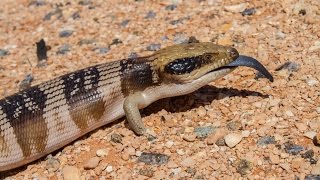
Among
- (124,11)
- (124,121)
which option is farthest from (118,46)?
(124,121)

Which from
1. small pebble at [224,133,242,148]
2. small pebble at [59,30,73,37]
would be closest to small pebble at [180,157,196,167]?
small pebble at [224,133,242,148]

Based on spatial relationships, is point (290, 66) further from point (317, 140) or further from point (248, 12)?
point (248, 12)

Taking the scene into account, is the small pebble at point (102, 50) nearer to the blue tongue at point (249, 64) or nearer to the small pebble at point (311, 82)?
the blue tongue at point (249, 64)

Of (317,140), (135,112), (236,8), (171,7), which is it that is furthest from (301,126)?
(171,7)

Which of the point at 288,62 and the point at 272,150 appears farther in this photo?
the point at 288,62

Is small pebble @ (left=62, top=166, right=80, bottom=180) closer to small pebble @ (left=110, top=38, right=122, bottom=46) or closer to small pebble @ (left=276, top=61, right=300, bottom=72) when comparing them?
small pebble @ (left=110, top=38, right=122, bottom=46)

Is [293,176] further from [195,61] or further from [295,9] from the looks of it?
[295,9]

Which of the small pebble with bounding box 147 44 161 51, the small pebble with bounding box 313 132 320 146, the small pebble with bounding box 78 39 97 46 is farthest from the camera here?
the small pebble with bounding box 78 39 97 46

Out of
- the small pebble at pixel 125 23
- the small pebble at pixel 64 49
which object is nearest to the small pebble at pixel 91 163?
the small pebble at pixel 64 49
